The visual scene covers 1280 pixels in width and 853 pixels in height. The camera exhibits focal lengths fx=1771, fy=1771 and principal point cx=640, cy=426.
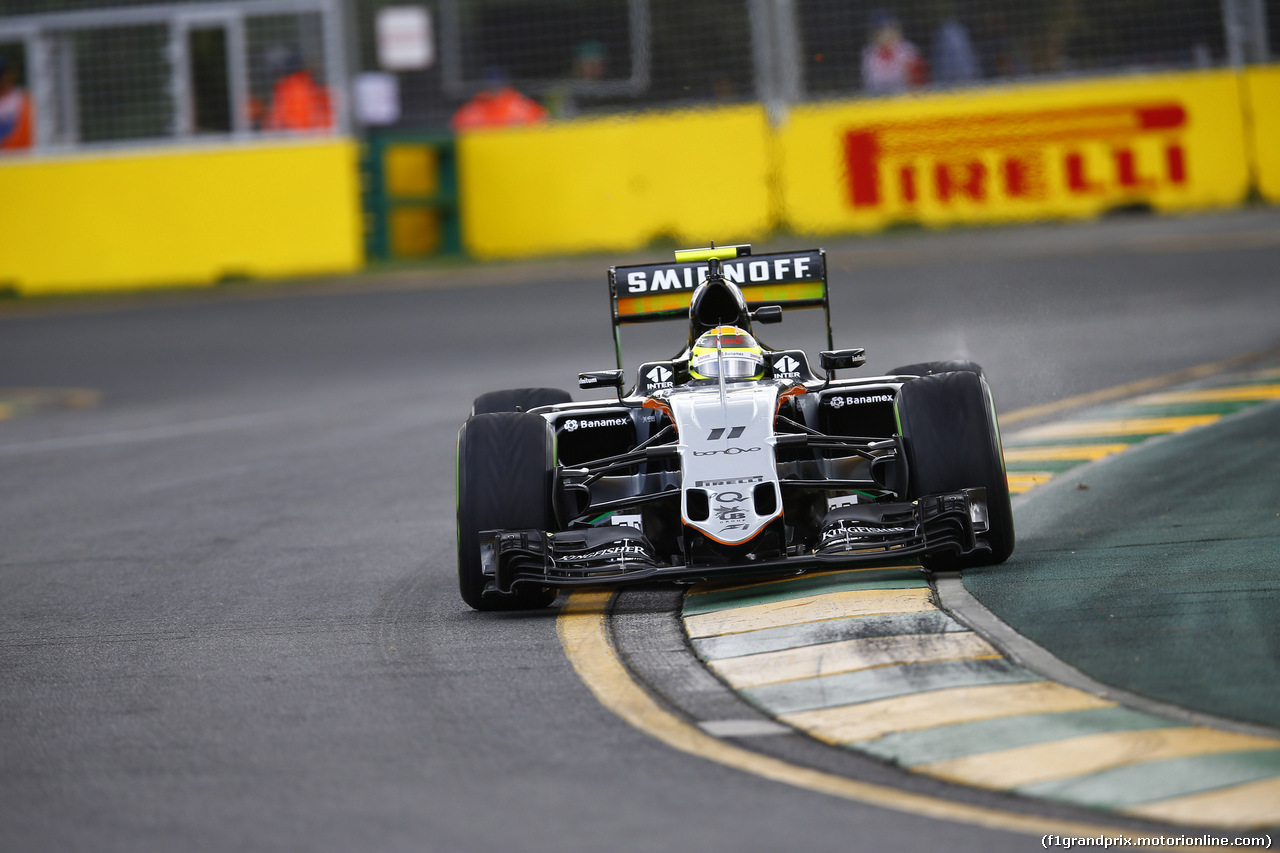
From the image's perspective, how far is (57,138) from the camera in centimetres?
2322

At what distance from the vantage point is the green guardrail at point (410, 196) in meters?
22.5

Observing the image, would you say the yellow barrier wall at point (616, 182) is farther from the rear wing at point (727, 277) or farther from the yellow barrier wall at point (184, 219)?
the rear wing at point (727, 277)

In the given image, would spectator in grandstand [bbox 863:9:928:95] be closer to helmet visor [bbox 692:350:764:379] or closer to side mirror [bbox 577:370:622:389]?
side mirror [bbox 577:370:622:389]

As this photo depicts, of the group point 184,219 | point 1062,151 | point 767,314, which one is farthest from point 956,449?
point 184,219

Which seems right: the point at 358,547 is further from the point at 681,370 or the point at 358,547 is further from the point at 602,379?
the point at 681,370

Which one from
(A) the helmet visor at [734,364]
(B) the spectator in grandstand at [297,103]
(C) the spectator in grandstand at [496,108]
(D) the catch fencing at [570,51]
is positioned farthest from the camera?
(C) the spectator in grandstand at [496,108]

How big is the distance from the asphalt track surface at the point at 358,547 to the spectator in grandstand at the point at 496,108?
9.67 ft

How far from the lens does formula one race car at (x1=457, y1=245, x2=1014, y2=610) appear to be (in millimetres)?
6637

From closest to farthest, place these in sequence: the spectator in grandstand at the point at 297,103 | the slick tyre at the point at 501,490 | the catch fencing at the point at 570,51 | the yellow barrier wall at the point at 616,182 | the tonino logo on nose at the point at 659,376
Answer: the slick tyre at the point at 501,490
the tonino logo on nose at the point at 659,376
the catch fencing at the point at 570,51
the yellow barrier wall at the point at 616,182
the spectator in grandstand at the point at 297,103

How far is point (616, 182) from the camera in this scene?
22.0 m

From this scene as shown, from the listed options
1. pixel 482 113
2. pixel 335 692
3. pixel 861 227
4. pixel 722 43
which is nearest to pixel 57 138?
pixel 482 113

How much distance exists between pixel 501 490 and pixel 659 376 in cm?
131

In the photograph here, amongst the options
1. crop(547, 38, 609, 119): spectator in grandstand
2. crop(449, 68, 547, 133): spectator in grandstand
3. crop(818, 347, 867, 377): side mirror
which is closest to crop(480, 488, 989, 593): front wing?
crop(818, 347, 867, 377): side mirror

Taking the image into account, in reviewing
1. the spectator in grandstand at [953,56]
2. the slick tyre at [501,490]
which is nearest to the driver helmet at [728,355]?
the slick tyre at [501,490]
